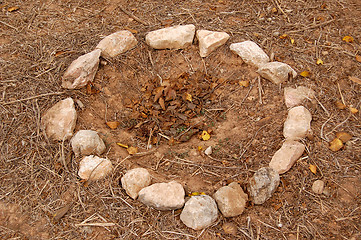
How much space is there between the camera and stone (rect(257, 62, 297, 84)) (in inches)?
108

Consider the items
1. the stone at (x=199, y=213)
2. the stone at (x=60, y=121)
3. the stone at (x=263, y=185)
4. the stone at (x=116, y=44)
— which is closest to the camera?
the stone at (x=199, y=213)

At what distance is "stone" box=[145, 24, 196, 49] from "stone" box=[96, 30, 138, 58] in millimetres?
209

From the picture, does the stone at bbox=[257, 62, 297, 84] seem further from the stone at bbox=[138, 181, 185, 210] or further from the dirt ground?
the stone at bbox=[138, 181, 185, 210]

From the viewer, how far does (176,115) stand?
2.91m

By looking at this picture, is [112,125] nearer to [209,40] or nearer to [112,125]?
[112,125]

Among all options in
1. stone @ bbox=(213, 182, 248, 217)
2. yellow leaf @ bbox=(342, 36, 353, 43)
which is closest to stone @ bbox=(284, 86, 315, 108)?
yellow leaf @ bbox=(342, 36, 353, 43)

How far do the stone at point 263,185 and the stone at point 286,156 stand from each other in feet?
0.31

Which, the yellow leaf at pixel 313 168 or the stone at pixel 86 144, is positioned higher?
the stone at pixel 86 144

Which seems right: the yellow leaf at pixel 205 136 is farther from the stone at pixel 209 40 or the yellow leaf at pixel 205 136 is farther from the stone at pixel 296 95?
the stone at pixel 209 40

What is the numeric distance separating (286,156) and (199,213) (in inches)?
34.2

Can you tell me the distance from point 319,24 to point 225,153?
194 cm

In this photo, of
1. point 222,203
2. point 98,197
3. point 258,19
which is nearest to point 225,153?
point 222,203

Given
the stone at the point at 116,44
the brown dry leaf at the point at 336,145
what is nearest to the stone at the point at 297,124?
the brown dry leaf at the point at 336,145

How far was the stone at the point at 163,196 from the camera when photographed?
2.15 m
